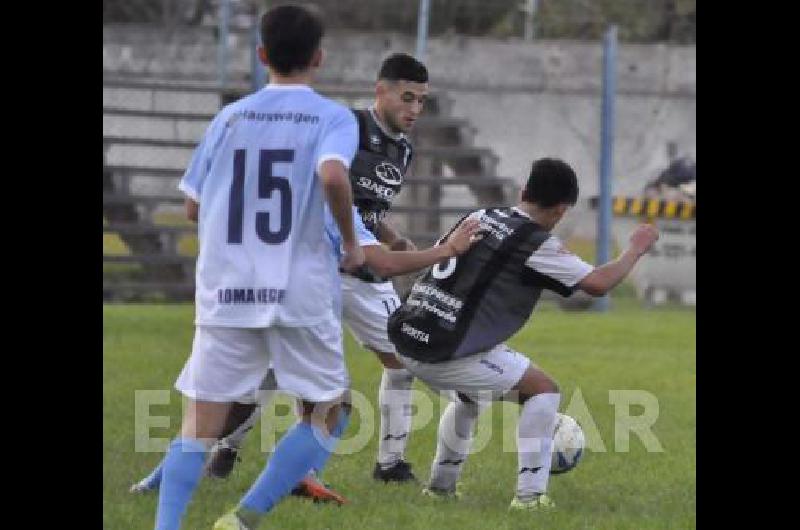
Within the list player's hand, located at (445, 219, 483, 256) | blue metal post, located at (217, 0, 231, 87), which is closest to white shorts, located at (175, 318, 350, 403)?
player's hand, located at (445, 219, 483, 256)

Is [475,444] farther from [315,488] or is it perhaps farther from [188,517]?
[188,517]

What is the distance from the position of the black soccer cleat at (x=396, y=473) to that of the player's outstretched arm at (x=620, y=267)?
51.1 inches

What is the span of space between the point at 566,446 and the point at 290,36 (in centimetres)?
274

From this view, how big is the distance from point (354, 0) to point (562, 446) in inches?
503

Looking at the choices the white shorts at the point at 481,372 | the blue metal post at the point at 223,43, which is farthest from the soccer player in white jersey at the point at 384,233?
the blue metal post at the point at 223,43

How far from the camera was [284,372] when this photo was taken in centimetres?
573

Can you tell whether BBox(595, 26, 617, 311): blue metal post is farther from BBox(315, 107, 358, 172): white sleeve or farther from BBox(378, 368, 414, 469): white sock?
BBox(315, 107, 358, 172): white sleeve

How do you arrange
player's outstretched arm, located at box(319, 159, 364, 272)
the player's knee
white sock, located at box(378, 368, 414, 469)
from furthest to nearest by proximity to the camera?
white sock, located at box(378, 368, 414, 469)
the player's knee
player's outstretched arm, located at box(319, 159, 364, 272)

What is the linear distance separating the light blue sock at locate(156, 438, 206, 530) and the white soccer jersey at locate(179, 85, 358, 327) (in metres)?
0.44

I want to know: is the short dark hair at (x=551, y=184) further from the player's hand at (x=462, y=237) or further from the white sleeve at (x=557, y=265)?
the player's hand at (x=462, y=237)

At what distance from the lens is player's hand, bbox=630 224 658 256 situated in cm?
682

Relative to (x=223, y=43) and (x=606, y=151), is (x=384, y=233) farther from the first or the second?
(x=223, y=43)

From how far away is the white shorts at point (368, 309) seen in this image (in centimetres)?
776
